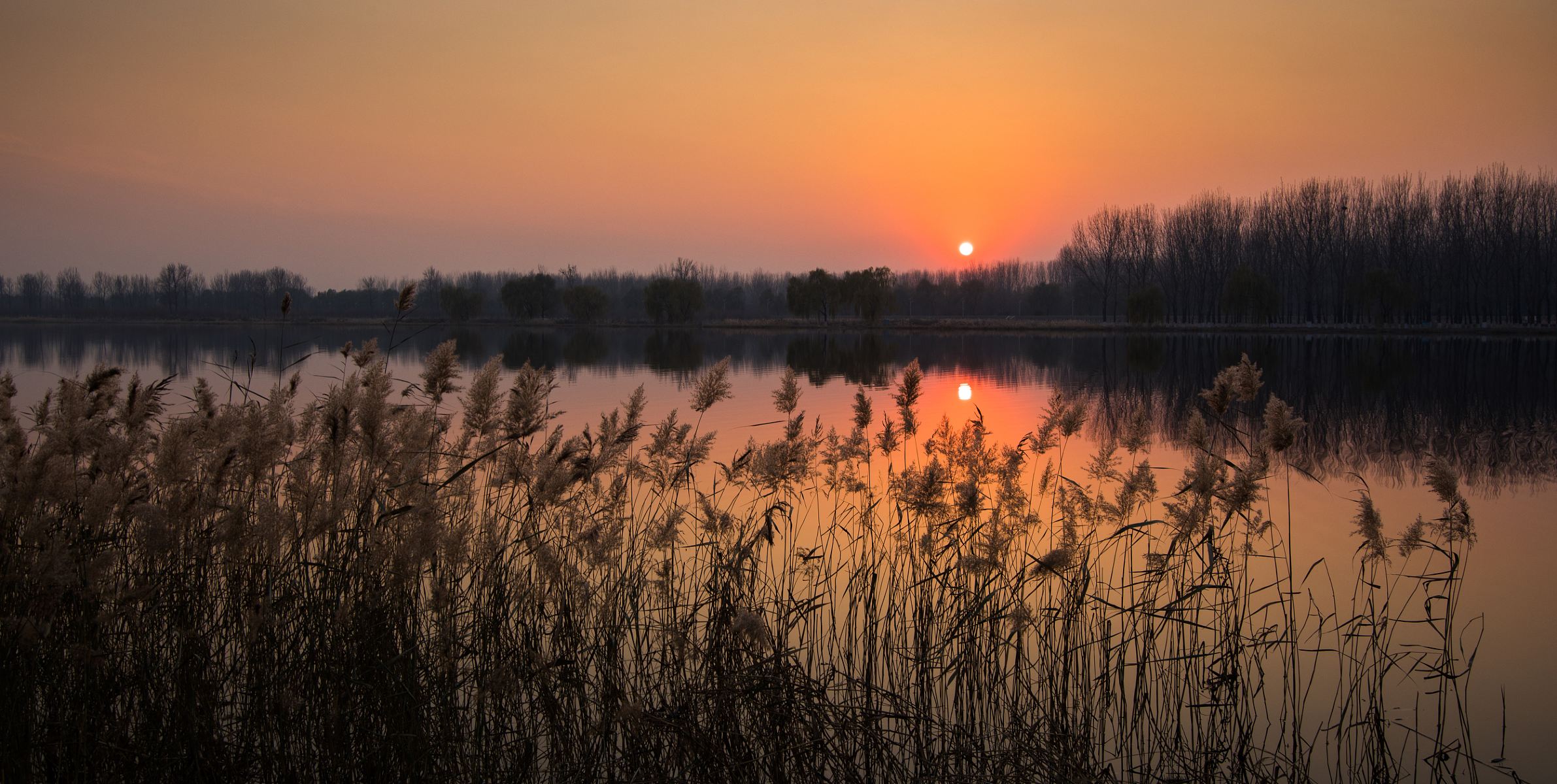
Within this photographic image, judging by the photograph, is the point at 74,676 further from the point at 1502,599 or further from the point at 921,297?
the point at 921,297

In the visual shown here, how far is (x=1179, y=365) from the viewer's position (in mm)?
29766

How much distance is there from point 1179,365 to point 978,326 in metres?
44.0

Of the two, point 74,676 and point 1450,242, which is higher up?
point 1450,242

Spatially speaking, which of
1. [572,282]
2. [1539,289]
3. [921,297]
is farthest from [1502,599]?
[572,282]

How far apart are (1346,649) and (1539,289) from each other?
6874 cm

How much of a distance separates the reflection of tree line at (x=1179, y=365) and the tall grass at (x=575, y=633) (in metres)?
0.88

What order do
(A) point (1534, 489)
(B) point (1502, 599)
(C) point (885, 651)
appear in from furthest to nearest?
1. (A) point (1534, 489)
2. (B) point (1502, 599)
3. (C) point (885, 651)

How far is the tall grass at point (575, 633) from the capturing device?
3090 mm

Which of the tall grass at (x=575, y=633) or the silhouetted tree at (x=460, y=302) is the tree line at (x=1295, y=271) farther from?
the tall grass at (x=575, y=633)

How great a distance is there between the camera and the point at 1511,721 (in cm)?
420

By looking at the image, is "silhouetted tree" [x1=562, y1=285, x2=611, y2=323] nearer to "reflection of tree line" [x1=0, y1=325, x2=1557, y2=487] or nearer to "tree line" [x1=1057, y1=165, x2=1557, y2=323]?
"reflection of tree line" [x1=0, y1=325, x2=1557, y2=487]

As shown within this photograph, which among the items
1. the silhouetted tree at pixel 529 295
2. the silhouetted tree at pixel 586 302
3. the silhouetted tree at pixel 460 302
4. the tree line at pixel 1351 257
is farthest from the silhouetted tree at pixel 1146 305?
the silhouetted tree at pixel 460 302

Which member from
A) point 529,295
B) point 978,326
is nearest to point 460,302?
point 529,295

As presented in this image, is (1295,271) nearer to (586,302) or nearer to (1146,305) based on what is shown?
(1146,305)
